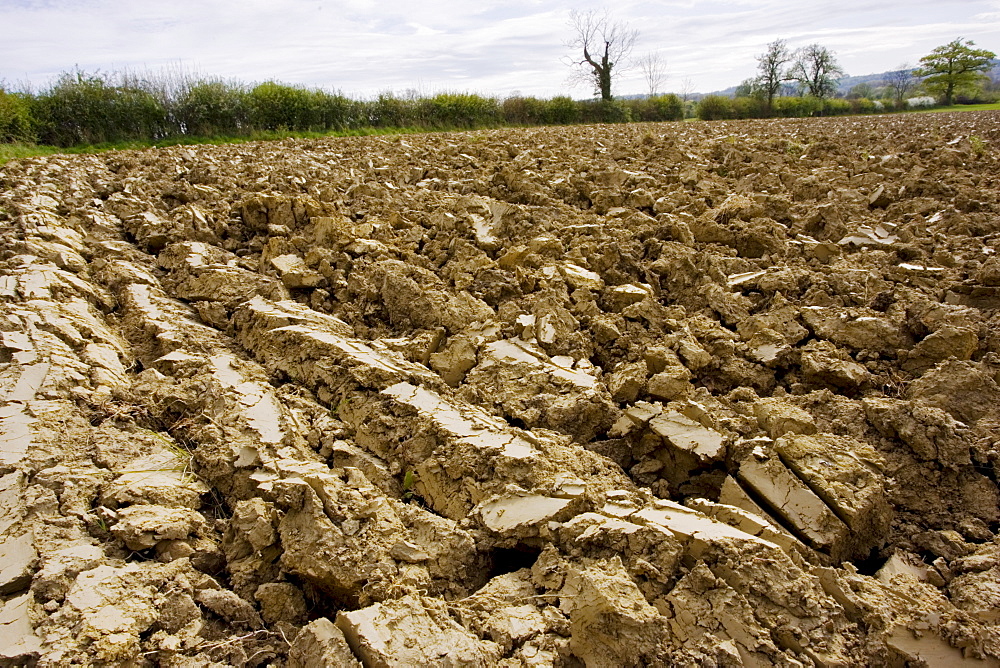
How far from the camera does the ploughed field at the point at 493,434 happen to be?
1939 mm

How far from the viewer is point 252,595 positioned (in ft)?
7.05

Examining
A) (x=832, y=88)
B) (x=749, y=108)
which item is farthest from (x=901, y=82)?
(x=749, y=108)

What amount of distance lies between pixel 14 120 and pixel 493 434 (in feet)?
43.0

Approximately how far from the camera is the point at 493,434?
2758mm

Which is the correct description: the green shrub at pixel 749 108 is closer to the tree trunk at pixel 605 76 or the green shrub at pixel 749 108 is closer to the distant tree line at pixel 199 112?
the tree trunk at pixel 605 76

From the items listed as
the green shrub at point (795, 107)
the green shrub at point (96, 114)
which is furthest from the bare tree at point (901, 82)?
the green shrub at point (96, 114)

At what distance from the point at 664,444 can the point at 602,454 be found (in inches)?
12.5

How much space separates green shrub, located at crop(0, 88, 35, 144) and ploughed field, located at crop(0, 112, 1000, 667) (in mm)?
7172

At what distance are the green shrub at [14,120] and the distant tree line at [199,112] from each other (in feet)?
0.06

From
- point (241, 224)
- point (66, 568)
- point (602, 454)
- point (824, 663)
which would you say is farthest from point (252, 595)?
point (241, 224)

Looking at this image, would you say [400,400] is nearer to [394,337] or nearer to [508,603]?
[394,337]

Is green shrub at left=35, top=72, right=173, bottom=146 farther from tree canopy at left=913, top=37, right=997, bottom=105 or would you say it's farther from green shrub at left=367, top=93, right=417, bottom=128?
tree canopy at left=913, top=37, right=997, bottom=105

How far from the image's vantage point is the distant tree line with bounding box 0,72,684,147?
1157 centimetres

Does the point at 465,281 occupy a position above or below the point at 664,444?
above
